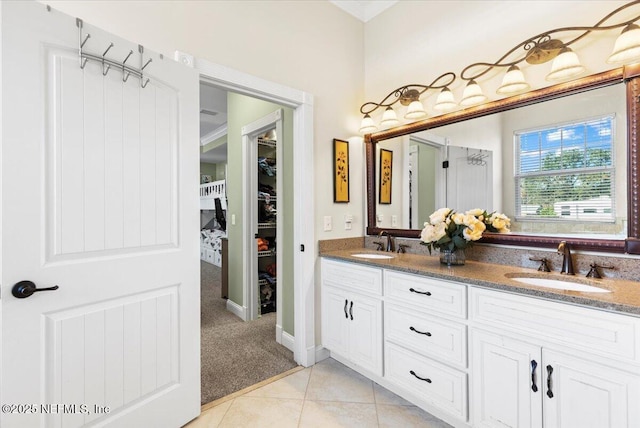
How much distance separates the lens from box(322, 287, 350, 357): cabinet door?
7.46ft

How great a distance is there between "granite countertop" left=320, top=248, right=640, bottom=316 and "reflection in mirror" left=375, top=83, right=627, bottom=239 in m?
0.28

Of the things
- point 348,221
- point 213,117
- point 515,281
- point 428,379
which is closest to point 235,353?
point 348,221

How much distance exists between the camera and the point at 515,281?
1486mm

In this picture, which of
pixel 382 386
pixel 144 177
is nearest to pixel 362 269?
pixel 382 386

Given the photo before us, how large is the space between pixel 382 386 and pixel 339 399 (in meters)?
0.33

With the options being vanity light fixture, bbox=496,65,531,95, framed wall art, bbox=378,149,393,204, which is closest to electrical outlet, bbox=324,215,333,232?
framed wall art, bbox=378,149,393,204

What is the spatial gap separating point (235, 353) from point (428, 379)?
1640 millimetres

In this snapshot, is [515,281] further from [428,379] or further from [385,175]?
[385,175]

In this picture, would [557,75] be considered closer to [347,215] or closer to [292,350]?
[347,215]

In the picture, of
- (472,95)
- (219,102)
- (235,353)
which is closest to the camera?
(472,95)

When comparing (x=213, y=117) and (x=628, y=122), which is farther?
(x=213, y=117)

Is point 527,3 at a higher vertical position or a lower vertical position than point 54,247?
higher

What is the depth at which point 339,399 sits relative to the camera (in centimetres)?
201

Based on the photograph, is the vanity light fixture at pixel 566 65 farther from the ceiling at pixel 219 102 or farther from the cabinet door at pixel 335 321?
the cabinet door at pixel 335 321
